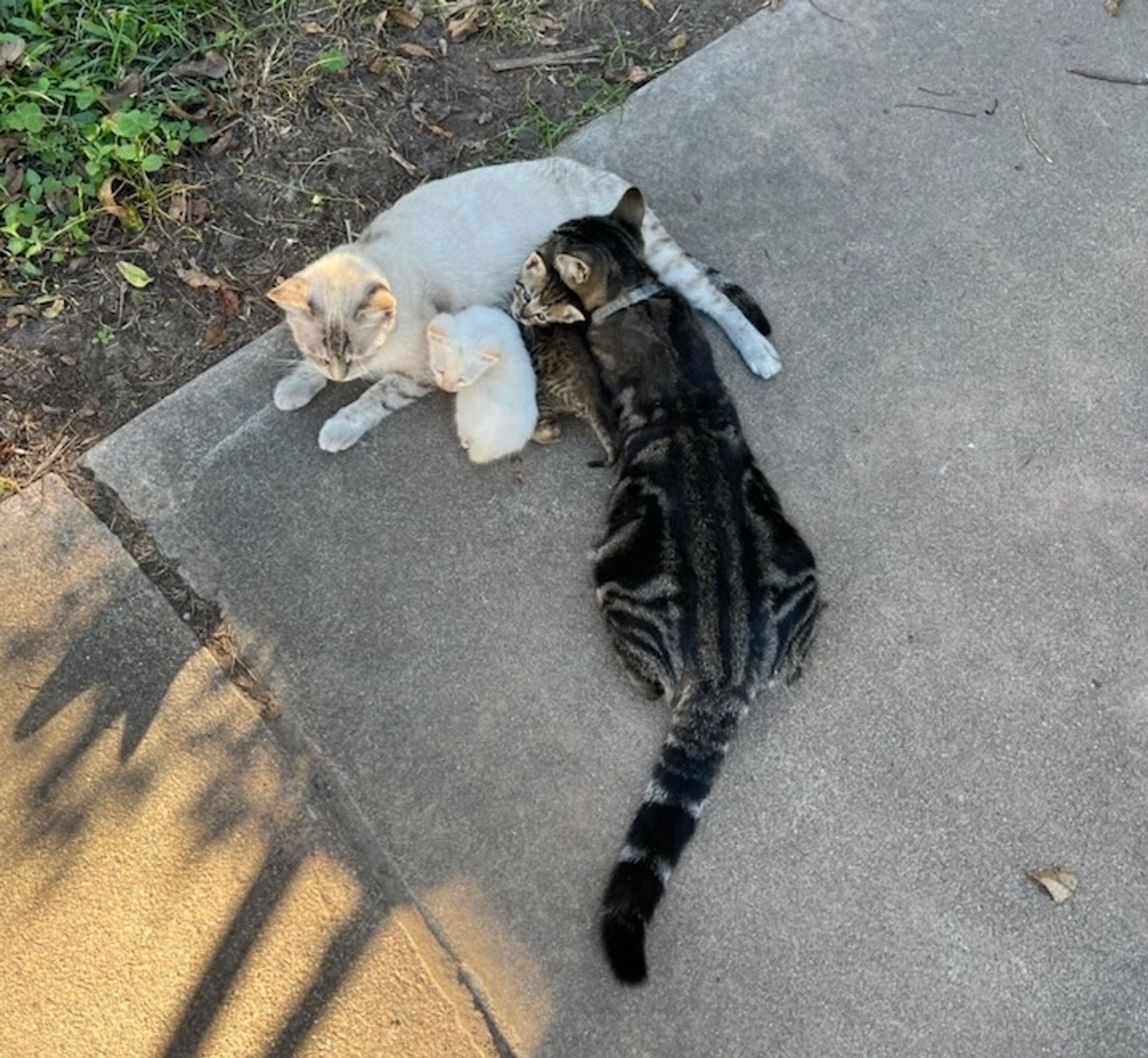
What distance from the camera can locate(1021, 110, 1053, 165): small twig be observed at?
3.77 m

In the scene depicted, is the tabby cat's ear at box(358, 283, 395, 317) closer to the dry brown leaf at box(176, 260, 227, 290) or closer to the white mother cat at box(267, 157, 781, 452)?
the white mother cat at box(267, 157, 781, 452)

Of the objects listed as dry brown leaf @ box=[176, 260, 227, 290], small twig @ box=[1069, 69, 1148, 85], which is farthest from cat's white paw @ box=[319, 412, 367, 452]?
small twig @ box=[1069, 69, 1148, 85]

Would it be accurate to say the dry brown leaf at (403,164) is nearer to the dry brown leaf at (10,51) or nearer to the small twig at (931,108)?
the dry brown leaf at (10,51)

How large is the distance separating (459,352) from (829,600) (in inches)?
56.9

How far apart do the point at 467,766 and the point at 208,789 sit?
0.76 m

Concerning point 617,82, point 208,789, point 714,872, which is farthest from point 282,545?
point 617,82

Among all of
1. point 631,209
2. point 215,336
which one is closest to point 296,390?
point 215,336

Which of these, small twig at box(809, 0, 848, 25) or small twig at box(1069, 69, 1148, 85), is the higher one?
small twig at box(809, 0, 848, 25)

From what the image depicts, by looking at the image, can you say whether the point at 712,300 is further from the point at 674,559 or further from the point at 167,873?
the point at 167,873

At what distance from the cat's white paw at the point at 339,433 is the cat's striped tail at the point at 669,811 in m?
1.40

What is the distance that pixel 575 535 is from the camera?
3.13 m

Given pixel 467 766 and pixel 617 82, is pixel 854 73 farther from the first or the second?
pixel 467 766

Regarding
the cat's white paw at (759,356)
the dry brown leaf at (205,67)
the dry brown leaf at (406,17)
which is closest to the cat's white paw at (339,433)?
the cat's white paw at (759,356)

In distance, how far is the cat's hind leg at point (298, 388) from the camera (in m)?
3.20
